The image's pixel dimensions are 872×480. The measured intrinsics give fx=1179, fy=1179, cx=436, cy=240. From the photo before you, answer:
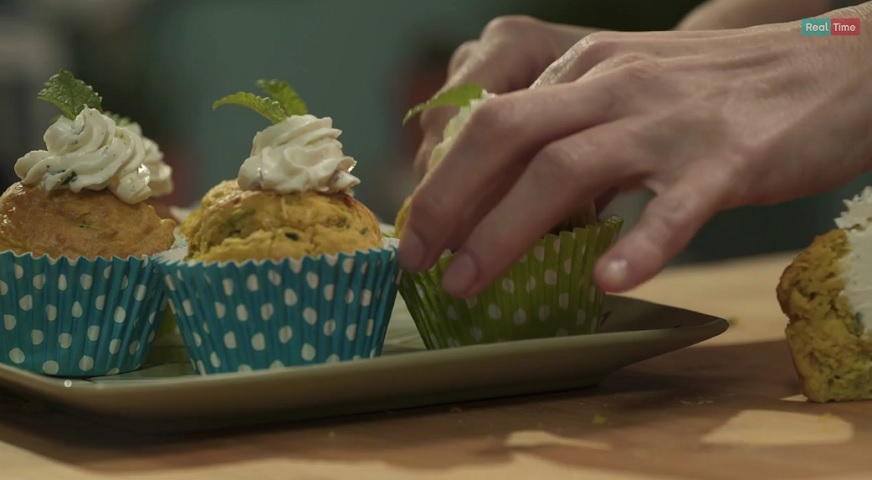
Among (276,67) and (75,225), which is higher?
(75,225)

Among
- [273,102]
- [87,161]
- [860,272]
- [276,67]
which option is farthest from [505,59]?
[276,67]

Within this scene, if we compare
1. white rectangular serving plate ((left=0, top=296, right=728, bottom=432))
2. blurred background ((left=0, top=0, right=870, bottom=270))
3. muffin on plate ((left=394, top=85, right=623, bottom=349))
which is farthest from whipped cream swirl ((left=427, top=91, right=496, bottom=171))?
blurred background ((left=0, top=0, right=870, bottom=270))

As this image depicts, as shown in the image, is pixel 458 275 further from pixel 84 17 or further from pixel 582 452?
pixel 84 17

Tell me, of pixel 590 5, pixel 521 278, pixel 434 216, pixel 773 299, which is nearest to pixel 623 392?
pixel 521 278

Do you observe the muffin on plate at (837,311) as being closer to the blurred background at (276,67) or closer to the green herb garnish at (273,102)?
the green herb garnish at (273,102)

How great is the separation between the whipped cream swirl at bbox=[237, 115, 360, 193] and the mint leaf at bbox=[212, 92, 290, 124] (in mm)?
14

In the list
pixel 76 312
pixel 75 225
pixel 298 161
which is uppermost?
pixel 298 161

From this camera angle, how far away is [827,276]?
135 cm

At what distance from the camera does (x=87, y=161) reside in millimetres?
1575

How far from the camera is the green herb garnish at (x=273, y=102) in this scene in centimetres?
146

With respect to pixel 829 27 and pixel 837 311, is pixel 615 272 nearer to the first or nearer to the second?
pixel 837 311

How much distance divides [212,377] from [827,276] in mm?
701

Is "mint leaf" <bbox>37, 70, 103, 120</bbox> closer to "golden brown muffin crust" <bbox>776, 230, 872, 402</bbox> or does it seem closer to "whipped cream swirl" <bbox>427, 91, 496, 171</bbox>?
"whipped cream swirl" <bbox>427, 91, 496, 171</bbox>

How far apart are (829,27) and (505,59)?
2.49 feet
